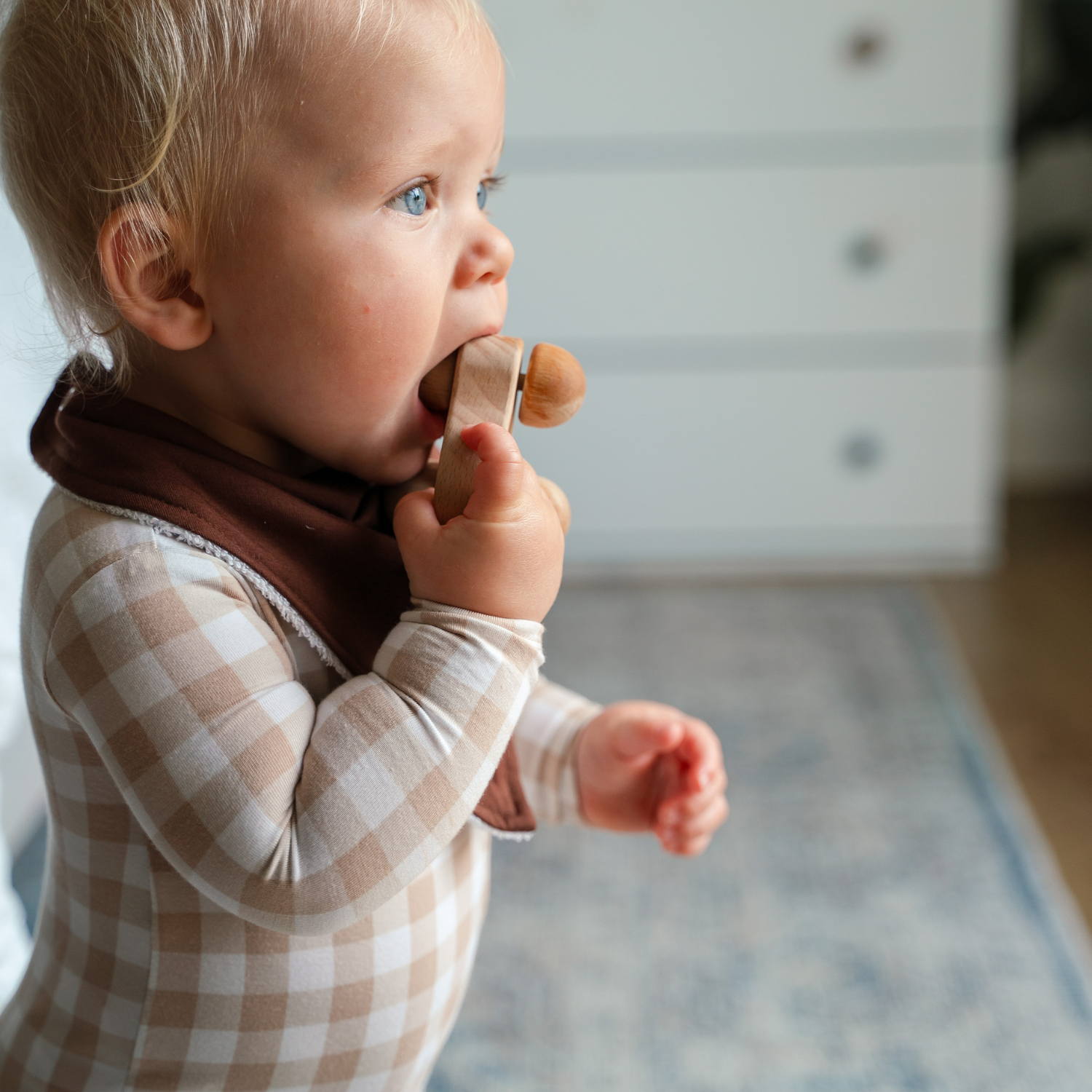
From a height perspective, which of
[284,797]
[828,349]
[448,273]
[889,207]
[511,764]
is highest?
[448,273]

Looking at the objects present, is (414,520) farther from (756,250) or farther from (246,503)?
(756,250)

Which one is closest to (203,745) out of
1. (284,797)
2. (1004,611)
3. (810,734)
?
(284,797)

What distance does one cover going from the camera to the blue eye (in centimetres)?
42

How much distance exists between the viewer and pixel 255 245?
41 centimetres

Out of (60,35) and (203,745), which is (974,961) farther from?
(60,35)

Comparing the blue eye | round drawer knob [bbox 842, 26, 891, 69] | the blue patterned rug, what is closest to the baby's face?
the blue eye

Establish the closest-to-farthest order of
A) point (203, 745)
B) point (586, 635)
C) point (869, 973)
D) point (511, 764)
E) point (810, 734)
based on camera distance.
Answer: point (203, 745) → point (511, 764) → point (869, 973) → point (810, 734) → point (586, 635)

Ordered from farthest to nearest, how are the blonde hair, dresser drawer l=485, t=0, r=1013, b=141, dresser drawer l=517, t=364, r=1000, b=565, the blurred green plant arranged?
the blurred green plant → dresser drawer l=517, t=364, r=1000, b=565 → dresser drawer l=485, t=0, r=1013, b=141 → the blonde hair

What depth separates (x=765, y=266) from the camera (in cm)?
163

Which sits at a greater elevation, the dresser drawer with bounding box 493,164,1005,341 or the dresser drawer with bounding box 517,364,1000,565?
the dresser drawer with bounding box 493,164,1005,341

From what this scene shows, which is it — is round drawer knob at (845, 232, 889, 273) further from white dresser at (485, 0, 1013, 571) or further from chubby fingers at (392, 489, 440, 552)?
chubby fingers at (392, 489, 440, 552)

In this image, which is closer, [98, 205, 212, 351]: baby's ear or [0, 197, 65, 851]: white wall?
[98, 205, 212, 351]: baby's ear

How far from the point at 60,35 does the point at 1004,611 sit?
1.46m

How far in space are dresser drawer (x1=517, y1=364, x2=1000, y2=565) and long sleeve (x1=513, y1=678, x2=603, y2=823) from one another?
108cm
